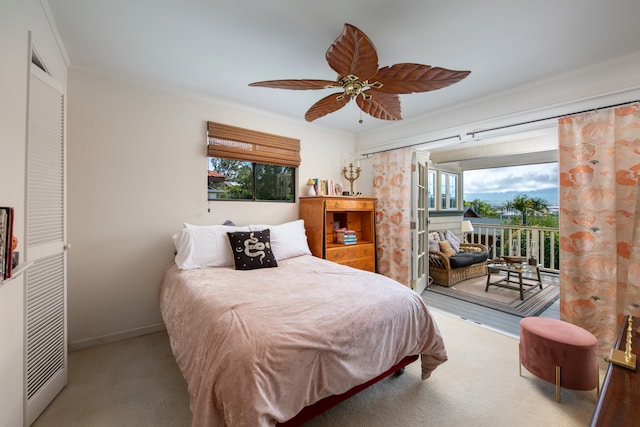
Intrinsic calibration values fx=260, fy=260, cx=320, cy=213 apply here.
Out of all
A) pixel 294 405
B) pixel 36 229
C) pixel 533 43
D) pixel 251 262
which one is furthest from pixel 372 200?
pixel 36 229

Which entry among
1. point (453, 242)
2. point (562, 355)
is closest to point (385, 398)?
point (562, 355)

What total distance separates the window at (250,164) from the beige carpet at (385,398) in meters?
1.75

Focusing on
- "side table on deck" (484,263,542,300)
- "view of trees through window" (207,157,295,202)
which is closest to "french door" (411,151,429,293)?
"side table on deck" (484,263,542,300)

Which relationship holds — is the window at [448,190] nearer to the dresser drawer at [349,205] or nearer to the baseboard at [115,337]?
the dresser drawer at [349,205]

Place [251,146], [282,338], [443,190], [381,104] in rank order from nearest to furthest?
[282,338], [381,104], [251,146], [443,190]

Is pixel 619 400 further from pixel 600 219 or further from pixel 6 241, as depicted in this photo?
pixel 6 241

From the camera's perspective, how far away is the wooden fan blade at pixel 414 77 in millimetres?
1488

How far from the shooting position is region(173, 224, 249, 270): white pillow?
235 cm

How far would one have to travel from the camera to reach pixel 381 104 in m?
2.05

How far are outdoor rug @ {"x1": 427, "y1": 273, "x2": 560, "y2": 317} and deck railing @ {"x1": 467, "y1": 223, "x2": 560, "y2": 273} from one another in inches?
28.6

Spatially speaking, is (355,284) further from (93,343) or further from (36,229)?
(93,343)

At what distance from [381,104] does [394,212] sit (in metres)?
1.92

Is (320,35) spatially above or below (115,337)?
above

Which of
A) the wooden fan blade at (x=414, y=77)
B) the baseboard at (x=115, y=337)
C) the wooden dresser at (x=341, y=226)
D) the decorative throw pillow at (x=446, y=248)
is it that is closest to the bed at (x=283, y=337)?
the baseboard at (x=115, y=337)
